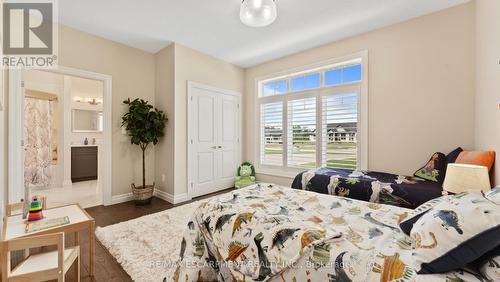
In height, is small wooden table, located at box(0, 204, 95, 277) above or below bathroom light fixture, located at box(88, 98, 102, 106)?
below

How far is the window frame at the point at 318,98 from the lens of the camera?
130 inches

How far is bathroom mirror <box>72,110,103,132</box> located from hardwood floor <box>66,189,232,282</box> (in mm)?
3426

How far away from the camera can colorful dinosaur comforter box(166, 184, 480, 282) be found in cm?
93

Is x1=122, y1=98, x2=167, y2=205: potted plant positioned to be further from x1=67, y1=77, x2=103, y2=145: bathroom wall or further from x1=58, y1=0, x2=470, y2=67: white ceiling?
x1=67, y1=77, x2=103, y2=145: bathroom wall

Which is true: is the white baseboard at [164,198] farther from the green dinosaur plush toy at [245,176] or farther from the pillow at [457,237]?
the pillow at [457,237]

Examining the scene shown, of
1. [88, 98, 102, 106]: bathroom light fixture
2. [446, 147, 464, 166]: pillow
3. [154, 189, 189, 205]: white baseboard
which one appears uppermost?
[88, 98, 102, 106]: bathroom light fixture

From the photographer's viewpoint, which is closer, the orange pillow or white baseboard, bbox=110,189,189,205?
the orange pillow

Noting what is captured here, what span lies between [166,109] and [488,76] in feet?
14.1

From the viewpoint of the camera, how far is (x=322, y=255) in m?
1.00

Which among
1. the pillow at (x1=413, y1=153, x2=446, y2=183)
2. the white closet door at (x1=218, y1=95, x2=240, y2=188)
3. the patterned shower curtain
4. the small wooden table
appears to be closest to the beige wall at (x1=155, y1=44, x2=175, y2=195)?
the white closet door at (x1=218, y1=95, x2=240, y2=188)

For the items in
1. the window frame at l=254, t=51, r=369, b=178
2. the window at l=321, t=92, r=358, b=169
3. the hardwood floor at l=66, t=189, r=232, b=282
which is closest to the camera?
the hardwood floor at l=66, t=189, r=232, b=282

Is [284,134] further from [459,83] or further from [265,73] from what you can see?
[459,83]

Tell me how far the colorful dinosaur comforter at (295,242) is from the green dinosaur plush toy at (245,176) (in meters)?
2.62

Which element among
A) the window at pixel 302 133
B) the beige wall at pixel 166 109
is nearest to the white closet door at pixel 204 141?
the beige wall at pixel 166 109
